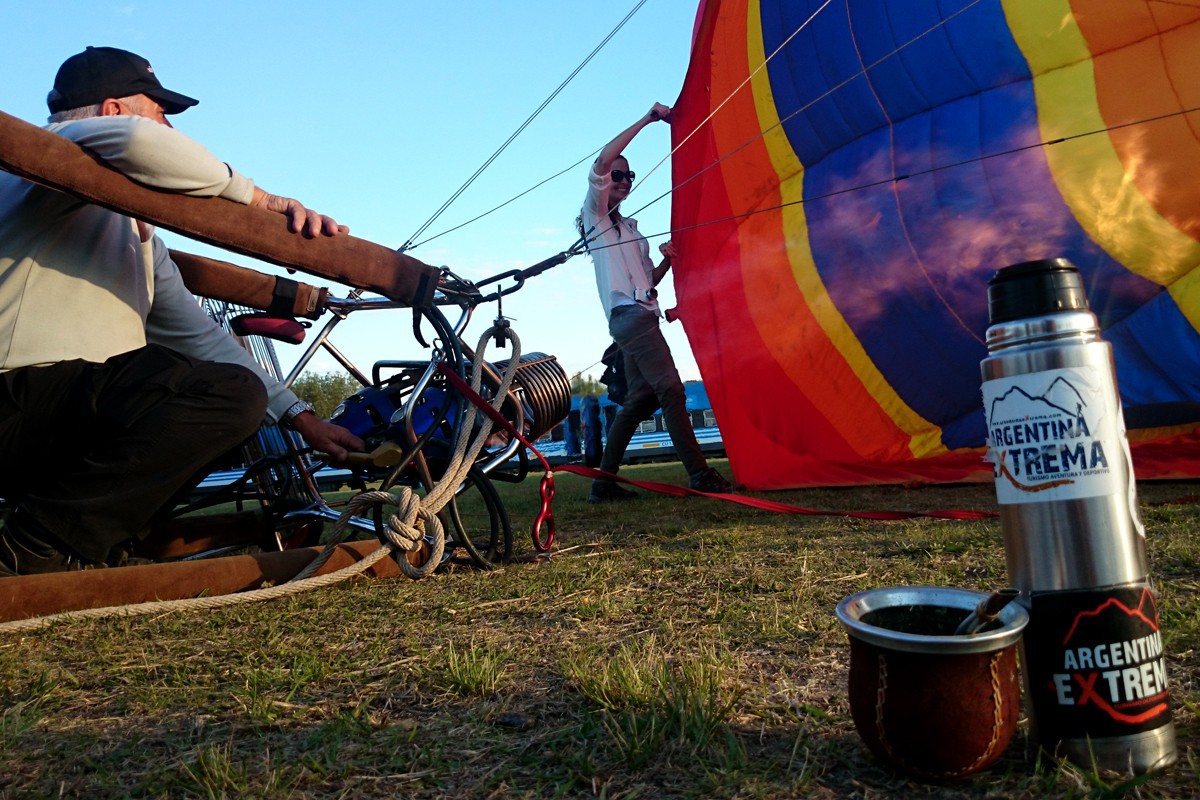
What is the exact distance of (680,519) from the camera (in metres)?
3.73

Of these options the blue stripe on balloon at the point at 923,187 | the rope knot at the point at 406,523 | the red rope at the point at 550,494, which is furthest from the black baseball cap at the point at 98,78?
the blue stripe on balloon at the point at 923,187

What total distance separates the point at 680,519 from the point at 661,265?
2156 mm

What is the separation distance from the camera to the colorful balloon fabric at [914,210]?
338cm

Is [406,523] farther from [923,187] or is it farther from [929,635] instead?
[923,187]

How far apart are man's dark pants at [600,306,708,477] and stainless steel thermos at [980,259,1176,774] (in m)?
3.78

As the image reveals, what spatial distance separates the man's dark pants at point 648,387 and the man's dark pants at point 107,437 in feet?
9.65

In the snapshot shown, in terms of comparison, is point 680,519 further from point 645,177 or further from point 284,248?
point 284,248

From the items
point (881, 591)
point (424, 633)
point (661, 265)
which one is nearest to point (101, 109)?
point (424, 633)

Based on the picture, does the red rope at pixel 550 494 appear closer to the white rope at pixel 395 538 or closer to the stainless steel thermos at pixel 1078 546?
A: the white rope at pixel 395 538

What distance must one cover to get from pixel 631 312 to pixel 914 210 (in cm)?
174

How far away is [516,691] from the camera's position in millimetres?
1422

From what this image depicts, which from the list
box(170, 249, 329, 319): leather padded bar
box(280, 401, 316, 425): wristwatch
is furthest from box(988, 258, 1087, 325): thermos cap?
box(170, 249, 329, 319): leather padded bar

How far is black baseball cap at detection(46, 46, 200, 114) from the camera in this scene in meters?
2.27

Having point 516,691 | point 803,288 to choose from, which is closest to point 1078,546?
point 516,691
